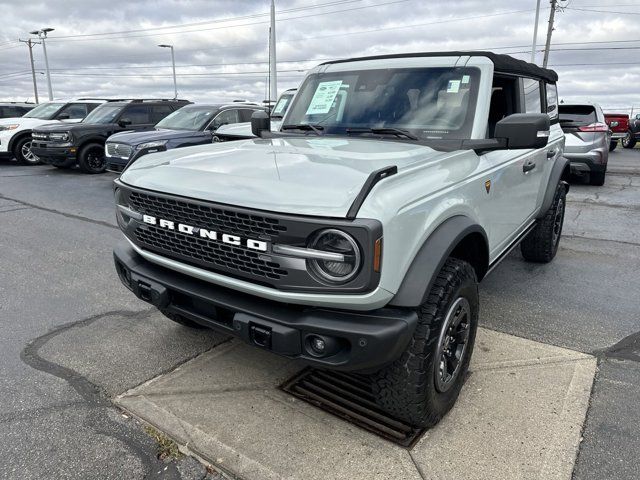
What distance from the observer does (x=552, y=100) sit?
199 inches

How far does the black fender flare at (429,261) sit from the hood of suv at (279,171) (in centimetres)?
38

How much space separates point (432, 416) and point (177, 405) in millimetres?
1382

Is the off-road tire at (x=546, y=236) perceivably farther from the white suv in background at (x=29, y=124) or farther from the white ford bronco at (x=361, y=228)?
the white suv in background at (x=29, y=124)

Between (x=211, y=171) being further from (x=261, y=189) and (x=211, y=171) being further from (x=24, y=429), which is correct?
(x=24, y=429)

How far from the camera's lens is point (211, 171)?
8.15 ft

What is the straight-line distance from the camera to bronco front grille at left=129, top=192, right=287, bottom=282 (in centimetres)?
216

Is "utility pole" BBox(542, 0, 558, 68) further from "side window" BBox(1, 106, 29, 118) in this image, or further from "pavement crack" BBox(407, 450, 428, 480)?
"pavement crack" BBox(407, 450, 428, 480)

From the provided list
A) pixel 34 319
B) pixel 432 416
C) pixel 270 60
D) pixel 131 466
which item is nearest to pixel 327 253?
pixel 432 416

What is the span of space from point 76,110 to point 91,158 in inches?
125

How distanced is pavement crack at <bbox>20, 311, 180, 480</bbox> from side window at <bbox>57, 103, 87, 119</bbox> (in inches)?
476

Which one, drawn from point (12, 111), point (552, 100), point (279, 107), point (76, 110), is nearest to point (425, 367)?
point (552, 100)

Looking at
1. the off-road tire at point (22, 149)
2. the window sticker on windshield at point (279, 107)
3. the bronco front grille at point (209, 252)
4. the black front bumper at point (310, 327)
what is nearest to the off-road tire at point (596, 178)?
the window sticker on windshield at point (279, 107)

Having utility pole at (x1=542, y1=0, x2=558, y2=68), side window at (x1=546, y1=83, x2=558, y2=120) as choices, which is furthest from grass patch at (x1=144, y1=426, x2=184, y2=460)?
utility pole at (x1=542, y1=0, x2=558, y2=68)

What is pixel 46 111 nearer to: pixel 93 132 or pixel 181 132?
pixel 93 132
